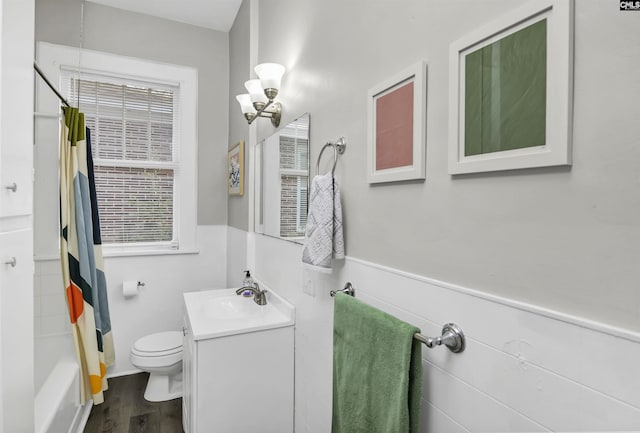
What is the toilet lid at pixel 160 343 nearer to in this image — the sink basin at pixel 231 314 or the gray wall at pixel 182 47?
the sink basin at pixel 231 314

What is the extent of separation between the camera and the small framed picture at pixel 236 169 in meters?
2.58

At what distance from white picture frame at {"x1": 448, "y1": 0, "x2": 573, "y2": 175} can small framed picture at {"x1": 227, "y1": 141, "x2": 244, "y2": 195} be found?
2.00m

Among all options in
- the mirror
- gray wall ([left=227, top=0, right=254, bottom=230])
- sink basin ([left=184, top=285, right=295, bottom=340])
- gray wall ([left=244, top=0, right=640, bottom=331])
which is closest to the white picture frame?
gray wall ([left=244, top=0, right=640, bottom=331])

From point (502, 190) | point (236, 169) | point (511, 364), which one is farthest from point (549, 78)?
point (236, 169)

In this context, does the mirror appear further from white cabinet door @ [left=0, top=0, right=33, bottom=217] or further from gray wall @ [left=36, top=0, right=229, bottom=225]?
white cabinet door @ [left=0, top=0, right=33, bottom=217]

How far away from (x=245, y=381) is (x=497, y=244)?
1350mm

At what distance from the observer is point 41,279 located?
2.05 metres

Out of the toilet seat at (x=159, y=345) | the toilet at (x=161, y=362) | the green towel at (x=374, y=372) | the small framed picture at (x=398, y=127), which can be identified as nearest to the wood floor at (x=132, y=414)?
the toilet at (x=161, y=362)

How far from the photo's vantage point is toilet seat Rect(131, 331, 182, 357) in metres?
2.29

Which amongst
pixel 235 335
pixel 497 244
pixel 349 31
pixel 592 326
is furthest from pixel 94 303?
pixel 592 326

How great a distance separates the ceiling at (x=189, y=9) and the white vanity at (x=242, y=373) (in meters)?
2.33

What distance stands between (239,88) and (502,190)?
244cm

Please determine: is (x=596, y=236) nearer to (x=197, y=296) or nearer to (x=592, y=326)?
(x=592, y=326)

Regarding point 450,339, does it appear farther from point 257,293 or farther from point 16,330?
point 257,293
